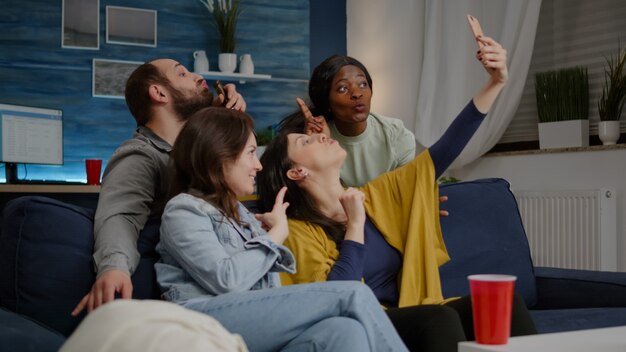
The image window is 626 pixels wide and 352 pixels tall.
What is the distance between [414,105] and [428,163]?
9.68 feet

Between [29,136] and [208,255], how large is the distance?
11.4 feet

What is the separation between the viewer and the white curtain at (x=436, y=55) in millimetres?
4570

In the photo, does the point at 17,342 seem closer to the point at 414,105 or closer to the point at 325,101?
the point at 325,101

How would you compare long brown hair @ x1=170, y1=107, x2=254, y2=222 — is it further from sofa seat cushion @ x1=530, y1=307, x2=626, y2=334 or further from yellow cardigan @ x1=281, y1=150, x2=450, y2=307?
sofa seat cushion @ x1=530, y1=307, x2=626, y2=334

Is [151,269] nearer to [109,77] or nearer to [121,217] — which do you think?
[121,217]

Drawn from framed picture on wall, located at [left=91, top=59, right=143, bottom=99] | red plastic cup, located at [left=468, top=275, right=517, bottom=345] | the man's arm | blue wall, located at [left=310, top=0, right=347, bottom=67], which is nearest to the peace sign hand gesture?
the man's arm

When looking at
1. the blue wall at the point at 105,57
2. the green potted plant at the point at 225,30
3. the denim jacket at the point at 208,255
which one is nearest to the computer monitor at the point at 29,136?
the blue wall at the point at 105,57

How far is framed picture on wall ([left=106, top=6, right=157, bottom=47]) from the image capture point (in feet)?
17.6

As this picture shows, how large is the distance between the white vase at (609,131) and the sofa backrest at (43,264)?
9.78ft

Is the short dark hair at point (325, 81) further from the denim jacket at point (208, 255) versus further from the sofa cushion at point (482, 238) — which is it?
the denim jacket at point (208, 255)

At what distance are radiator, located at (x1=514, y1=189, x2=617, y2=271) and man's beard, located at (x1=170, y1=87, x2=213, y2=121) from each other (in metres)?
2.37

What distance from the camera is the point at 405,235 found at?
245 cm

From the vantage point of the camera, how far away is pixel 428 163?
246 centimetres

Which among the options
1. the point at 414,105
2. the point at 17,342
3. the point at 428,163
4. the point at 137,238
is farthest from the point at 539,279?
the point at 414,105
